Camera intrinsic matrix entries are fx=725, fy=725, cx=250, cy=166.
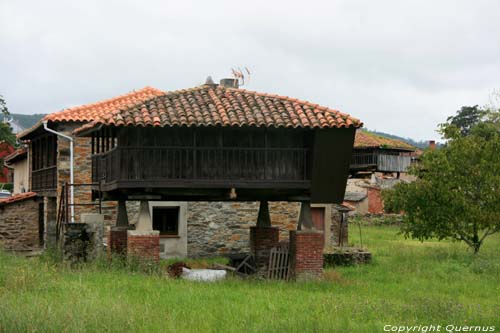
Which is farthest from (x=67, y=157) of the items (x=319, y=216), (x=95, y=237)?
(x=319, y=216)

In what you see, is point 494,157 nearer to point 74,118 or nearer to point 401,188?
point 401,188

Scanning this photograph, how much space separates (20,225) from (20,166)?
8505 millimetres

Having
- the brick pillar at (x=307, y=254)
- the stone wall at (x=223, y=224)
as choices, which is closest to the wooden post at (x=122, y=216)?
the brick pillar at (x=307, y=254)

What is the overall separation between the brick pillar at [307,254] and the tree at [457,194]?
22.6 ft

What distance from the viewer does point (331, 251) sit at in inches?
855

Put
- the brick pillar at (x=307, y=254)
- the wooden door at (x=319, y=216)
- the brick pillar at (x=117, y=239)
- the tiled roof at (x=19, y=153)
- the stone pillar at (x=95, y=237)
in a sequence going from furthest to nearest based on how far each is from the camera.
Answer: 1. the tiled roof at (x=19, y=153)
2. the wooden door at (x=319, y=216)
3. the brick pillar at (x=117, y=239)
4. the stone pillar at (x=95, y=237)
5. the brick pillar at (x=307, y=254)

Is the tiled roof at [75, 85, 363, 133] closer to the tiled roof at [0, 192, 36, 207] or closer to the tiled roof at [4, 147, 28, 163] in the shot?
the tiled roof at [0, 192, 36, 207]

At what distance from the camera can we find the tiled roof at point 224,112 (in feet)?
51.5

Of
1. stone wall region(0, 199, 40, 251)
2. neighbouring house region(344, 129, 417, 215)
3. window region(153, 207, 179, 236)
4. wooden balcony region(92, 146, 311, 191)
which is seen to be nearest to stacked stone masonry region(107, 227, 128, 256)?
wooden balcony region(92, 146, 311, 191)

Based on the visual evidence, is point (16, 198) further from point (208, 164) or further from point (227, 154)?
point (227, 154)

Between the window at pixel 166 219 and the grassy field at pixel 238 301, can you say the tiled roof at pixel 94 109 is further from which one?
the grassy field at pixel 238 301

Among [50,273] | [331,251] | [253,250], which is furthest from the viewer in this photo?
[331,251]

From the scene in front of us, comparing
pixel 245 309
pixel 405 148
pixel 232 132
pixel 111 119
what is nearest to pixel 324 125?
pixel 232 132

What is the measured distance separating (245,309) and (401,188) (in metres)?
13.0
